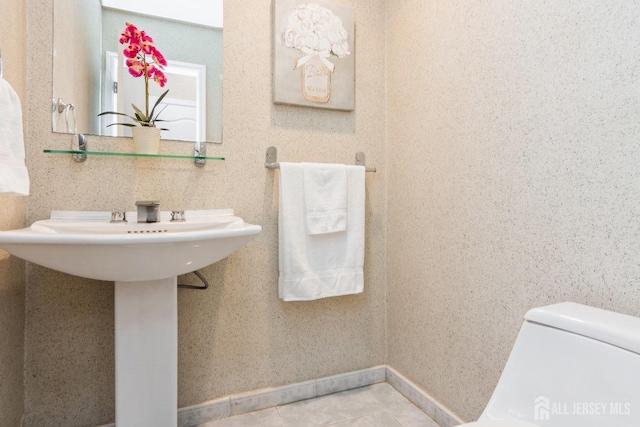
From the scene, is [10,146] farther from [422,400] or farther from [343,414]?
[422,400]

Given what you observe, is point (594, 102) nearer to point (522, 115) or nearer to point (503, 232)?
point (522, 115)

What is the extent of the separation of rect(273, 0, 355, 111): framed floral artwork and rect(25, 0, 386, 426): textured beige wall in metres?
0.05

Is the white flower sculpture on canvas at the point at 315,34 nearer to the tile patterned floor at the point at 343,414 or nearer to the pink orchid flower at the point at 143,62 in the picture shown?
the pink orchid flower at the point at 143,62

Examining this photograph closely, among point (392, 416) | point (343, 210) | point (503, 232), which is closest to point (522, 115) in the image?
point (503, 232)

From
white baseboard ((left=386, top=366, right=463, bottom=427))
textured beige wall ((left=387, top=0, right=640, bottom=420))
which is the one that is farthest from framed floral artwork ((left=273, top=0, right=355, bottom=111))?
white baseboard ((left=386, top=366, right=463, bottom=427))

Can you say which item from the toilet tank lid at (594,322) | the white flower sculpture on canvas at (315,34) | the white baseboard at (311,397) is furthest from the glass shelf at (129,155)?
the toilet tank lid at (594,322)

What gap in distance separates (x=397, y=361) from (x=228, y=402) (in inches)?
31.5

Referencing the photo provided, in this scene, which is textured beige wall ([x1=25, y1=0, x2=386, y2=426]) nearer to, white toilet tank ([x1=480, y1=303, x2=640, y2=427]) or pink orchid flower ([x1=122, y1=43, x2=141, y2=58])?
pink orchid flower ([x1=122, y1=43, x2=141, y2=58])

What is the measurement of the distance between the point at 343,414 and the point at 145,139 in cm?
137

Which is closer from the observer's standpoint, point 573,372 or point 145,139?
point 573,372

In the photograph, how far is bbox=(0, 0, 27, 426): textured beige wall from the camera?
1.03m

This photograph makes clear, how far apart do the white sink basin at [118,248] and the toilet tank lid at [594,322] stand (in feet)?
2.64

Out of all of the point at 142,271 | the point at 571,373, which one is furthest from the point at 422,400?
the point at 142,271

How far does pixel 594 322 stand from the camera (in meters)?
0.72
